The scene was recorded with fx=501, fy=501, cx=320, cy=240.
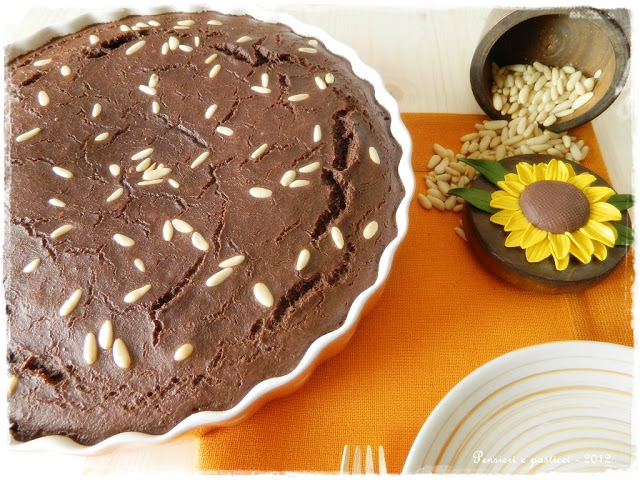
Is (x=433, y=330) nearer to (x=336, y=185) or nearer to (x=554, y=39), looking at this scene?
(x=336, y=185)

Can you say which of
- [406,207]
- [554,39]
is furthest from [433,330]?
[554,39]

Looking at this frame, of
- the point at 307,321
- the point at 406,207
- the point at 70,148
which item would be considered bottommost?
the point at 307,321

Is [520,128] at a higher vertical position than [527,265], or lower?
higher

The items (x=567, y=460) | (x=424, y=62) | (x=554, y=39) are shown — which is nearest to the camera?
(x=567, y=460)

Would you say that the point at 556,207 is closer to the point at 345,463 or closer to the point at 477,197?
the point at 477,197

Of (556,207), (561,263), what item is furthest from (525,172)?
(561,263)

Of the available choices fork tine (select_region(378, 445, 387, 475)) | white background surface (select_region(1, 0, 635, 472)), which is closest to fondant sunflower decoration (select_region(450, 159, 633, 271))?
white background surface (select_region(1, 0, 635, 472))

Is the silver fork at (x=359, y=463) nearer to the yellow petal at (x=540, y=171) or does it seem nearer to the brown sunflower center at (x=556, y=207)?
the brown sunflower center at (x=556, y=207)

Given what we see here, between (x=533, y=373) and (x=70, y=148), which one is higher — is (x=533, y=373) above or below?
below
